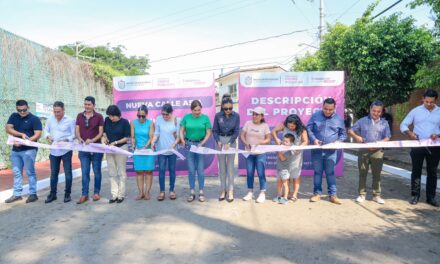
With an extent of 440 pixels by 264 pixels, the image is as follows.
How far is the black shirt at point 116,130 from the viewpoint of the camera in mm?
5828

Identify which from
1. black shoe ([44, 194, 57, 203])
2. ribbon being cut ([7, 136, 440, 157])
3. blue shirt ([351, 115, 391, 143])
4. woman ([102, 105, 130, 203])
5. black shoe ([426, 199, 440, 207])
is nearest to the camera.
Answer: black shoe ([426, 199, 440, 207])

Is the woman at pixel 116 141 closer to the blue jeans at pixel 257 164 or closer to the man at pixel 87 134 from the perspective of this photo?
the man at pixel 87 134

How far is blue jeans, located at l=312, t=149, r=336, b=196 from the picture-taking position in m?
5.73

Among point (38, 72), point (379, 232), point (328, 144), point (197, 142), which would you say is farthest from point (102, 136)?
point (38, 72)

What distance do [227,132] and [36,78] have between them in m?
8.65

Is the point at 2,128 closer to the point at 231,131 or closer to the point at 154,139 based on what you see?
the point at 154,139

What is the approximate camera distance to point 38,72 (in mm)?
11547

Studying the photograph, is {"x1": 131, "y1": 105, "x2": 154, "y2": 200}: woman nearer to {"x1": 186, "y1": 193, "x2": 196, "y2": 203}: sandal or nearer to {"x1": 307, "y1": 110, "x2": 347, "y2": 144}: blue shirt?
{"x1": 186, "y1": 193, "x2": 196, "y2": 203}: sandal

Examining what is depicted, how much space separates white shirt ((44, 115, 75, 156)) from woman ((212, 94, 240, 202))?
2546 mm

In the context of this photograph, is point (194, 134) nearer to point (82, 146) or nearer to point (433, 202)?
point (82, 146)

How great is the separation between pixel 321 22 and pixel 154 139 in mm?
18295

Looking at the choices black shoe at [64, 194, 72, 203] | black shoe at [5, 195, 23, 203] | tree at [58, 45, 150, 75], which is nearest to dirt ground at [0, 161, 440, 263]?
black shoe at [64, 194, 72, 203]

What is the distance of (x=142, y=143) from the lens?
6.02 m

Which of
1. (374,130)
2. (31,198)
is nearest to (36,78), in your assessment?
(31,198)
